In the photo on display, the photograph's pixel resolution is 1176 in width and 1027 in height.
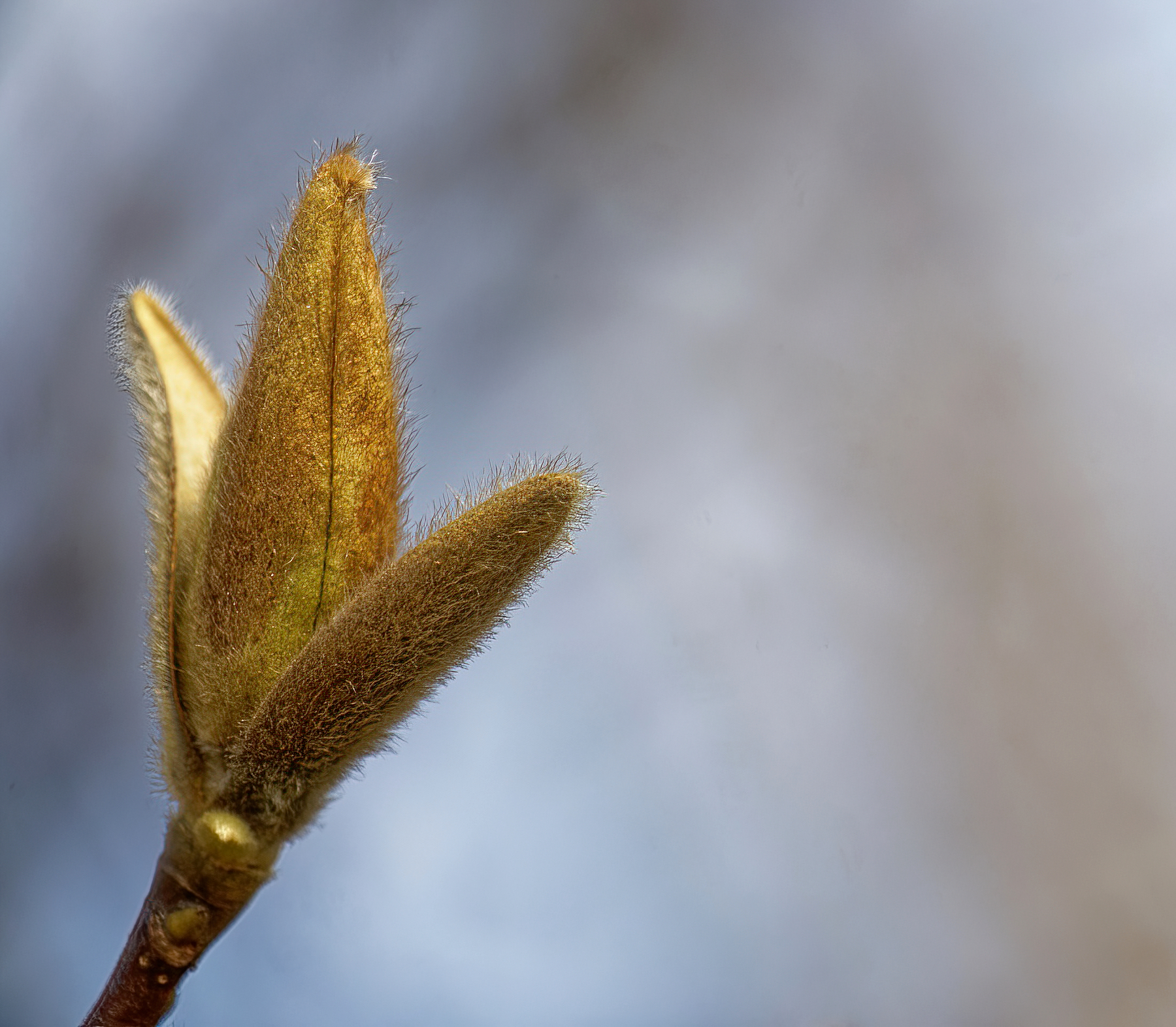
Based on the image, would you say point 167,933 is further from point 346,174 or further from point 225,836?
point 346,174

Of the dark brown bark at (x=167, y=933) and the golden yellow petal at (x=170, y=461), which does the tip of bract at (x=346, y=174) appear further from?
the dark brown bark at (x=167, y=933)

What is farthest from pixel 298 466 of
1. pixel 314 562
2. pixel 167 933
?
pixel 167 933

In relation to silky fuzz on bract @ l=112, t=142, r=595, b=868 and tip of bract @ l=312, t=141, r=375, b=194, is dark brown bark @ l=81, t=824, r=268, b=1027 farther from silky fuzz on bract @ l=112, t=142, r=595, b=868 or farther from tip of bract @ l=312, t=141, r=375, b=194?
tip of bract @ l=312, t=141, r=375, b=194

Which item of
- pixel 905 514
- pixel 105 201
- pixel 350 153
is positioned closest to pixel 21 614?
pixel 105 201

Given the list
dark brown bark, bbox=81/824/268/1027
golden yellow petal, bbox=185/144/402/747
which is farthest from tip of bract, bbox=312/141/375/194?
dark brown bark, bbox=81/824/268/1027

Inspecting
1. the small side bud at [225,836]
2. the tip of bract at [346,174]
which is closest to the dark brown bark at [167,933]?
the small side bud at [225,836]

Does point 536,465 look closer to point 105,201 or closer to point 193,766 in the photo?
point 193,766

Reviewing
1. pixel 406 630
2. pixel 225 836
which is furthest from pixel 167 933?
pixel 406 630

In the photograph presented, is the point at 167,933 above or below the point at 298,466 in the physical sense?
below
